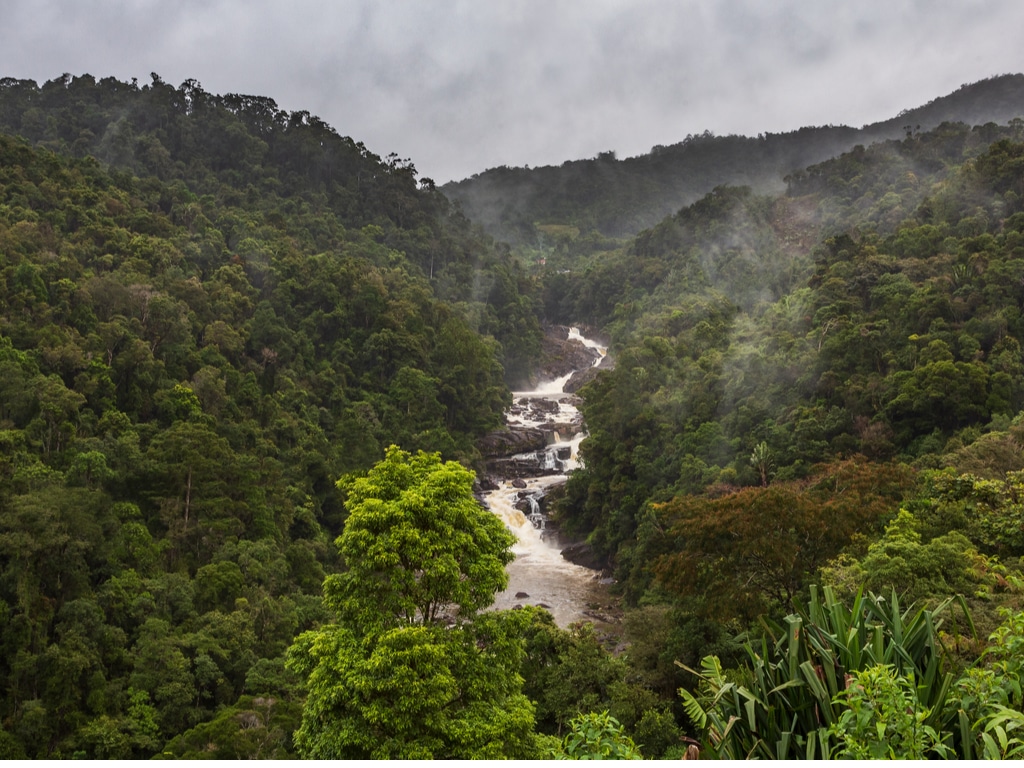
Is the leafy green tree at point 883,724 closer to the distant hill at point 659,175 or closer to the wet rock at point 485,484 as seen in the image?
the wet rock at point 485,484

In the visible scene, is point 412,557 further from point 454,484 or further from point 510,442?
point 510,442

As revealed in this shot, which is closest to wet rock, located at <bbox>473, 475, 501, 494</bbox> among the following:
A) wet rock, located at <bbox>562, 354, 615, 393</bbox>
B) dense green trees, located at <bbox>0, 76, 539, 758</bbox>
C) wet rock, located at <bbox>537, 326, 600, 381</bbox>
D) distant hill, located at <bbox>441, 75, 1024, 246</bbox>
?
dense green trees, located at <bbox>0, 76, 539, 758</bbox>

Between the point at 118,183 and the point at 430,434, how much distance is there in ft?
76.5

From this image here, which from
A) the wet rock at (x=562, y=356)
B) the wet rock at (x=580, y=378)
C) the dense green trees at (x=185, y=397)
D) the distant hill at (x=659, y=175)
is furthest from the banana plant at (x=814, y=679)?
the distant hill at (x=659, y=175)

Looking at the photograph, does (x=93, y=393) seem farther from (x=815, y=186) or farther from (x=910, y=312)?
(x=815, y=186)

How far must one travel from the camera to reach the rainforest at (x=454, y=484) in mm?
7184

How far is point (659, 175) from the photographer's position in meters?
126

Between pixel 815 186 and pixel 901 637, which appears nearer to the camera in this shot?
pixel 901 637

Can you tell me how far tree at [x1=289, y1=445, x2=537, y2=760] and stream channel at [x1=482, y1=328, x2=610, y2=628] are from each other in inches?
304

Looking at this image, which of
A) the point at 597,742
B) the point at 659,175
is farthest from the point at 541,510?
the point at 659,175

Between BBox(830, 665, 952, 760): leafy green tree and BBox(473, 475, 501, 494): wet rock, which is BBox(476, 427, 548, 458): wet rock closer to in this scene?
BBox(473, 475, 501, 494): wet rock

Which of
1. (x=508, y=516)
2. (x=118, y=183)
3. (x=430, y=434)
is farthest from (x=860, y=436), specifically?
(x=118, y=183)

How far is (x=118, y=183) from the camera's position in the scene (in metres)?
39.3

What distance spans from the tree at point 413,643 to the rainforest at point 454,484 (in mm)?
51
